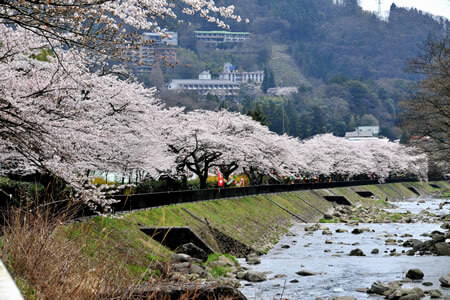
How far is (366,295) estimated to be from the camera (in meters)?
17.5

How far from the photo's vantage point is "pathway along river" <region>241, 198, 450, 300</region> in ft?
59.5

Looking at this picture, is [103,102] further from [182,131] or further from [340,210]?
[340,210]

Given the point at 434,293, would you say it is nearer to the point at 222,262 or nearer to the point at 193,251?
the point at 222,262

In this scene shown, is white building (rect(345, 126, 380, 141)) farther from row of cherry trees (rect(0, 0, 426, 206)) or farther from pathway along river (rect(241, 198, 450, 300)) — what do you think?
pathway along river (rect(241, 198, 450, 300))

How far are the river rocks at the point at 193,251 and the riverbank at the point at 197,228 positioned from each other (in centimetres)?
53

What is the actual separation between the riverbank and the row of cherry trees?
1.64 meters

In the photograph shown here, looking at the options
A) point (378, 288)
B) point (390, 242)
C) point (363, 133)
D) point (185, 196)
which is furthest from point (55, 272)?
point (363, 133)

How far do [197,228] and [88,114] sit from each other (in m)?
8.62

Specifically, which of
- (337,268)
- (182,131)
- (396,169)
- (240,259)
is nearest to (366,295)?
(337,268)

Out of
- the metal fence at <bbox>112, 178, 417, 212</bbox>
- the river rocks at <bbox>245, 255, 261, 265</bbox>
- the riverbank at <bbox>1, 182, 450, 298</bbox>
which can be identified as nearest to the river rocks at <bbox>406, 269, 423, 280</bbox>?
the river rocks at <bbox>245, 255, 261, 265</bbox>

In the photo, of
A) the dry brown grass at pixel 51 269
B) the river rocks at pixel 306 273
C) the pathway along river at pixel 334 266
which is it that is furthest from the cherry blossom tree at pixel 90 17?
the river rocks at pixel 306 273

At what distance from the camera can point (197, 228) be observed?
2756 cm

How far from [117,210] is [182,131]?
16.3 meters

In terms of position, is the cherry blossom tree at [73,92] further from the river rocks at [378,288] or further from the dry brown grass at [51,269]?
the river rocks at [378,288]
